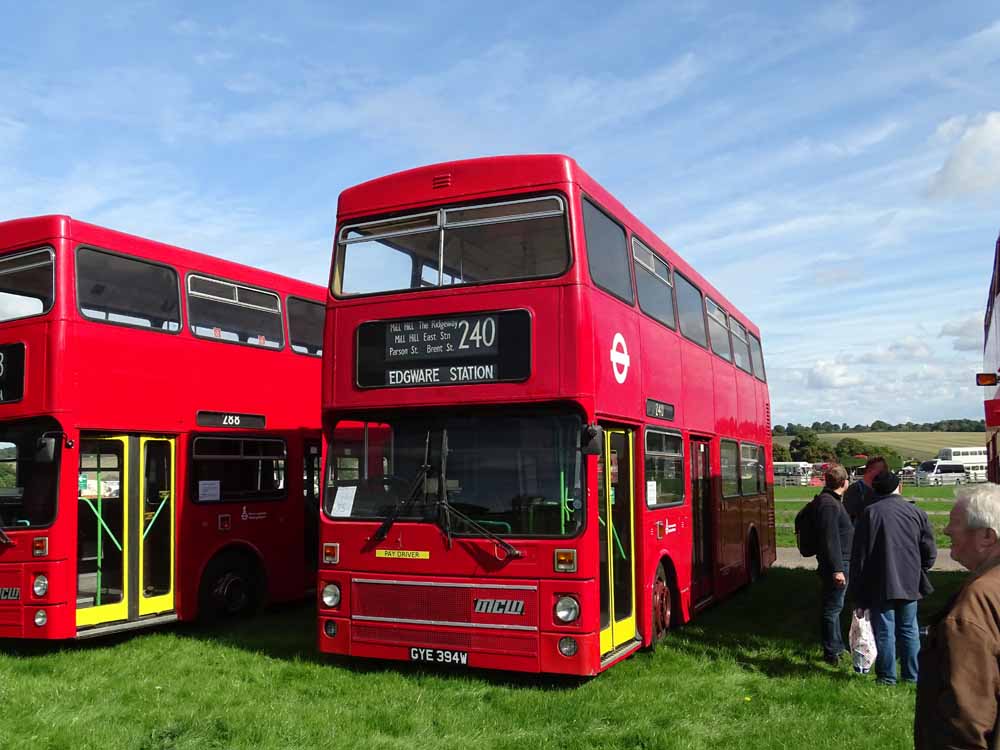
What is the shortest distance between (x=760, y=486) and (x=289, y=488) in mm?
7599

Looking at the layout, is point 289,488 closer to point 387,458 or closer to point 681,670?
point 387,458

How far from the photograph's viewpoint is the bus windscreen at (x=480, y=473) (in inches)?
304

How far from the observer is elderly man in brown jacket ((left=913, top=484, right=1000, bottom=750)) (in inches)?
115

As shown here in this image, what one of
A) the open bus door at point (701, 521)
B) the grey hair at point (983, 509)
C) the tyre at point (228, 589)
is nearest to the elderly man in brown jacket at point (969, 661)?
the grey hair at point (983, 509)

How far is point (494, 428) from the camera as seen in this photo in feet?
26.1

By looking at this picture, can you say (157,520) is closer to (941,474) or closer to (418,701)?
(418,701)

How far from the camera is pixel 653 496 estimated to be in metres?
9.38

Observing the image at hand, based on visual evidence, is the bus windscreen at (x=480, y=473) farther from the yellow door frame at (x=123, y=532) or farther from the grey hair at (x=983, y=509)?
the grey hair at (x=983, y=509)

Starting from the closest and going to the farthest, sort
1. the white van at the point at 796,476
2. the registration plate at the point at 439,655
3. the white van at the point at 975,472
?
1. the registration plate at the point at 439,655
2. the white van at the point at 975,472
3. the white van at the point at 796,476

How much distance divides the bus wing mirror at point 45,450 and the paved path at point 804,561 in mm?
13054

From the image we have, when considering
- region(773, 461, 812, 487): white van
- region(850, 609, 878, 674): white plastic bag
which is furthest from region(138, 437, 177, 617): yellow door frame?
region(773, 461, 812, 487): white van

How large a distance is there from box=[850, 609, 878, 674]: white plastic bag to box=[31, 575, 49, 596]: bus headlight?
738 centimetres

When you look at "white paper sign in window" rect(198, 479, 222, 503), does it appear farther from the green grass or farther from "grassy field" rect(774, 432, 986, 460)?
"grassy field" rect(774, 432, 986, 460)

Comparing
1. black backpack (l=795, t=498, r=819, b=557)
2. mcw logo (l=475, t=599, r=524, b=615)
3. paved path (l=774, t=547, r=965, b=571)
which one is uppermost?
black backpack (l=795, t=498, r=819, b=557)
